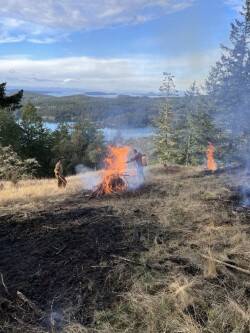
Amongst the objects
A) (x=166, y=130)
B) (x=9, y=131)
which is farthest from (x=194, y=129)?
(x=9, y=131)

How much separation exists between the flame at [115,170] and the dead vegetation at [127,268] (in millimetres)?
1918

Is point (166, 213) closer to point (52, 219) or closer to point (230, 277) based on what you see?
point (52, 219)

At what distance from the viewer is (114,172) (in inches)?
583

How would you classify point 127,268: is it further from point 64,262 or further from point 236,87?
point 236,87

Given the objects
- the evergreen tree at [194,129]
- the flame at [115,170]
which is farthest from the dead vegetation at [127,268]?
the evergreen tree at [194,129]

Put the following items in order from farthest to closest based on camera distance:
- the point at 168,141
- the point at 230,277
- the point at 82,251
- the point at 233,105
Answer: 1. the point at 168,141
2. the point at 233,105
3. the point at 82,251
4. the point at 230,277

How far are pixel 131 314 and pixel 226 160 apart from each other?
24.4 meters

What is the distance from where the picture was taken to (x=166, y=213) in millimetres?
10883

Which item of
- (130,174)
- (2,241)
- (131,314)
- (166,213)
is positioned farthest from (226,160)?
(131,314)

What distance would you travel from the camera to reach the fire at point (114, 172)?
45.5ft

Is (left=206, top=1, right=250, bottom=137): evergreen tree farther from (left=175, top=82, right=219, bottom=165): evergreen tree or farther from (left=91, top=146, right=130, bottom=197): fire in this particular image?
(left=91, top=146, right=130, bottom=197): fire

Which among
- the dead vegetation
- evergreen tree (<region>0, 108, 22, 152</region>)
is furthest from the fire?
evergreen tree (<region>0, 108, 22, 152</region>)

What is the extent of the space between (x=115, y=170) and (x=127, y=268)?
26.3ft

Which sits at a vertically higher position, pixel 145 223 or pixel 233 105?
pixel 233 105
